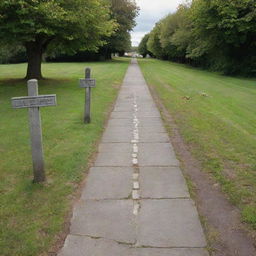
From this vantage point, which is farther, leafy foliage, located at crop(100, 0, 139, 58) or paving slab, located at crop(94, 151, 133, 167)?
leafy foliage, located at crop(100, 0, 139, 58)

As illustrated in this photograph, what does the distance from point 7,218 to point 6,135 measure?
12.3ft

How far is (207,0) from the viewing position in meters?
24.3

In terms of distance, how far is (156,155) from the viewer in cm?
554

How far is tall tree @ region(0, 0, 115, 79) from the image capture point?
36.9ft

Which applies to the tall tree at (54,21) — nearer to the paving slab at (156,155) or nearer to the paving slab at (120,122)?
the paving slab at (120,122)

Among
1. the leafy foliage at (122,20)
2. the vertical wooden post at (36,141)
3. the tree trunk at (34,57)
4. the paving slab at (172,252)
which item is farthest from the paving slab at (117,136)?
the leafy foliage at (122,20)

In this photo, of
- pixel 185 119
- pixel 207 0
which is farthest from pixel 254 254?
pixel 207 0

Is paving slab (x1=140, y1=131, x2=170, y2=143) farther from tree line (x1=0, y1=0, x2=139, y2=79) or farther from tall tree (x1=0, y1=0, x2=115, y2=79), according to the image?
tree line (x1=0, y1=0, x2=139, y2=79)

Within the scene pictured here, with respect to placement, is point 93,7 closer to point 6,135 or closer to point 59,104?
point 59,104

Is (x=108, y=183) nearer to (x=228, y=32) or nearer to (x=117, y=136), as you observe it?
(x=117, y=136)

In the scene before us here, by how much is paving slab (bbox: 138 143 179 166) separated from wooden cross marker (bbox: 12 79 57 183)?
5.95 feet

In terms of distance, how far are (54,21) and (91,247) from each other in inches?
438

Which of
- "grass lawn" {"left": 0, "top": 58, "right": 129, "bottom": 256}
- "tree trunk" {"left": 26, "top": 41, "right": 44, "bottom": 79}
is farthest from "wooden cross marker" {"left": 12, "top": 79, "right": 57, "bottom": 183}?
"tree trunk" {"left": 26, "top": 41, "right": 44, "bottom": 79}

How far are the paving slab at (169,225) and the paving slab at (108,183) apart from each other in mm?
458
